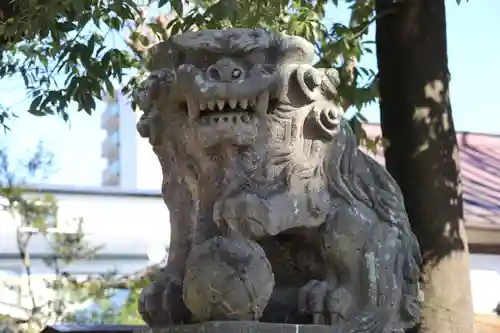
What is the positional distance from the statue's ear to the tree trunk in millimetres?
1654

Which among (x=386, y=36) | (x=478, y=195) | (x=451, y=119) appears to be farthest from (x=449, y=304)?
(x=478, y=195)

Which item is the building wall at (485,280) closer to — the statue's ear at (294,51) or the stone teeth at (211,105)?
the statue's ear at (294,51)

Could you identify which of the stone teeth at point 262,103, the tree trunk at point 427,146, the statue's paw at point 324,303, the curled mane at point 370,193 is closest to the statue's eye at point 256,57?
the stone teeth at point 262,103

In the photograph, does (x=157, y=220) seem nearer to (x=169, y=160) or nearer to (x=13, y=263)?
(x=13, y=263)

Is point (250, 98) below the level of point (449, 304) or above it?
above

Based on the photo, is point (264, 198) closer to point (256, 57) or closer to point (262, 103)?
point (262, 103)

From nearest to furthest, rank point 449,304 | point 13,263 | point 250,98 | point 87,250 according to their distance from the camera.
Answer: point 250,98
point 449,304
point 87,250
point 13,263

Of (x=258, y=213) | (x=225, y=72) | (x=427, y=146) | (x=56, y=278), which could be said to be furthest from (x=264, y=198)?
(x=56, y=278)

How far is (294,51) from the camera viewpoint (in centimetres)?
267

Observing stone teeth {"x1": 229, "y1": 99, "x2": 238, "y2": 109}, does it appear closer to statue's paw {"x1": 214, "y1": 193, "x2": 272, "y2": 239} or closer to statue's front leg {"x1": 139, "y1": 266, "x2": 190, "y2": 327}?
statue's paw {"x1": 214, "y1": 193, "x2": 272, "y2": 239}

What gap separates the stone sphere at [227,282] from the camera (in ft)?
7.95

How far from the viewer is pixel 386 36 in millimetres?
4469

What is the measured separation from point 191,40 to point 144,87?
0.21 meters

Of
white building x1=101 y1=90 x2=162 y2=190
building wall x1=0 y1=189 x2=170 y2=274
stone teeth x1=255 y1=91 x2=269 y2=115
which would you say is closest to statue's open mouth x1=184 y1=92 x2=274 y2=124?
stone teeth x1=255 y1=91 x2=269 y2=115
